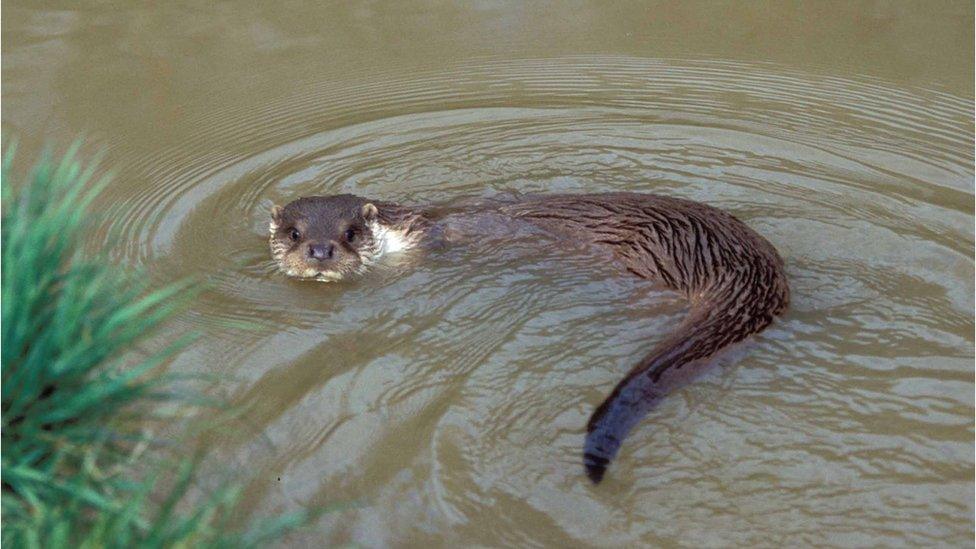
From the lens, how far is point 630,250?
391cm

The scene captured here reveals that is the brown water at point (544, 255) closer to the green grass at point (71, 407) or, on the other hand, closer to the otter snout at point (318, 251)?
the otter snout at point (318, 251)

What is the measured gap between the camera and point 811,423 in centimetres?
298

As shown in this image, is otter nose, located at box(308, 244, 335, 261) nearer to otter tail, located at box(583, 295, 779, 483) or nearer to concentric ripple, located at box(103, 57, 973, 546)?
concentric ripple, located at box(103, 57, 973, 546)

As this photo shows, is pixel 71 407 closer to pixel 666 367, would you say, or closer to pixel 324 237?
pixel 666 367

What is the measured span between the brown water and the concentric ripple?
11 mm

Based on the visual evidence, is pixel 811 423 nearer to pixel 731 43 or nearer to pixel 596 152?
pixel 596 152

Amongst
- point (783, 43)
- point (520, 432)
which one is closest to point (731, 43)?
point (783, 43)

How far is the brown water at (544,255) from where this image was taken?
281 cm

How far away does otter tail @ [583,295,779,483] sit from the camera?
2855 mm

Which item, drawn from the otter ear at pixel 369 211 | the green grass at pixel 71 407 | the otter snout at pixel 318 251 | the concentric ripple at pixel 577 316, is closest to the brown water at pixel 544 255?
the concentric ripple at pixel 577 316

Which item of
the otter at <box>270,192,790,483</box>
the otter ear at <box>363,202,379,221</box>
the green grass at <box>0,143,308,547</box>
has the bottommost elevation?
the green grass at <box>0,143,308,547</box>

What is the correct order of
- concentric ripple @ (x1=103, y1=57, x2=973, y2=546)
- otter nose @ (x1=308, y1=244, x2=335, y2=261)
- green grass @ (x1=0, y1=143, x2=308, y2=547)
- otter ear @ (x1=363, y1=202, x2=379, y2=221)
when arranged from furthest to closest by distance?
otter ear @ (x1=363, y1=202, x2=379, y2=221), otter nose @ (x1=308, y1=244, x2=335, y2=261), concentric ripple @ (x1=103, y1=57, x2=973, y2=546), green grass @ (x1=0, y1=143, x2=308, y2=547)

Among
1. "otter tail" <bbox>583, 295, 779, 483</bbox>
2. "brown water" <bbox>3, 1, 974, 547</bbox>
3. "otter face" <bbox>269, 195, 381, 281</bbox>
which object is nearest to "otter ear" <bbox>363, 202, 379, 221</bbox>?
"otter face" <bbox>269, 195, 381, 281</bbox>

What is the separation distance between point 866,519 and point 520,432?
915 mm
